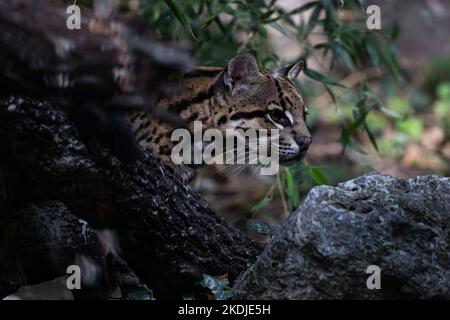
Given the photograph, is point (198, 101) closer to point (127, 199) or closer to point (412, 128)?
point (127, 199)

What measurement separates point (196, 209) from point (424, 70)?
919 centimetres

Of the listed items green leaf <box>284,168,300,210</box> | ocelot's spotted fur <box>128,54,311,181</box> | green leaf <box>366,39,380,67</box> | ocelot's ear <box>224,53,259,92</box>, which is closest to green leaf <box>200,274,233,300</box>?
ocelot's spotted fur <box>128,54,311,181</box>

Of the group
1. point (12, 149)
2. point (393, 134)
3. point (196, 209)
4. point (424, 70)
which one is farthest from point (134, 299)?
point (424, 70)

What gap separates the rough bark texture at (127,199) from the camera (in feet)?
13.1

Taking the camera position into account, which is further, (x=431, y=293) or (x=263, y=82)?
(x=263, y=82)

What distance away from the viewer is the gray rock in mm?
4012

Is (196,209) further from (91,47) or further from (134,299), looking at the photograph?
(91,47)

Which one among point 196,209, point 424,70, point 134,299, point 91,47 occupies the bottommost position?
point 134,299

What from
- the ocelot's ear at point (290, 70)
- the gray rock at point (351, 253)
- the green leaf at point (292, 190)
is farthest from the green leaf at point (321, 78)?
the gray rock at point (351, 253)

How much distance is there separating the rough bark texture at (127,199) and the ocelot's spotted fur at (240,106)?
78 centimetres

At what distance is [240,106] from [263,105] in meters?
0.15

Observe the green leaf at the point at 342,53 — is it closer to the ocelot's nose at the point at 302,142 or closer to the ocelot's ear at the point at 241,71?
the ocelot's ear at the point at 241,71

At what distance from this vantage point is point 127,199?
4207 mm
